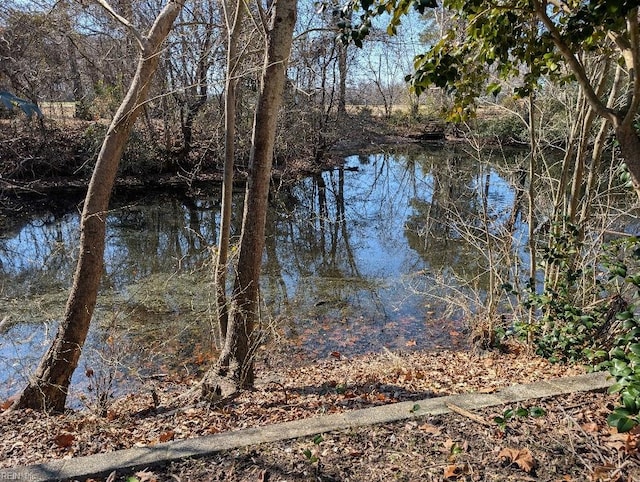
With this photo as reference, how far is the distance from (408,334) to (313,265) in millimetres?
3884

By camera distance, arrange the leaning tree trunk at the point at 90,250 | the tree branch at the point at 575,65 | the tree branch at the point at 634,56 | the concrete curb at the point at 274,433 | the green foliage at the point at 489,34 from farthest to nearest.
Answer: the leaning tree trunk at the point at 90,250 < the concrete curb at the point at 274,433 < the green foliage at the point at 489,34 < the tree branch at the point at 575,65 < the tree branch at the point at 634,56

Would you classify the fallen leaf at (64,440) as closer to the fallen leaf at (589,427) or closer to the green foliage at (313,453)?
the green foliage at (313,453)

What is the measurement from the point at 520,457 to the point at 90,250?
437 cm

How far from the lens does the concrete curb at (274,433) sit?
271 cm

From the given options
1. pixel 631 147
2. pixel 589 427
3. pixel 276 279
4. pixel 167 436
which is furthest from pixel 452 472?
pixel 276 279

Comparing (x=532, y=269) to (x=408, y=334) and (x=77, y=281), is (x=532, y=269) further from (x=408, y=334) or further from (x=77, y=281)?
(x=77, y=281)

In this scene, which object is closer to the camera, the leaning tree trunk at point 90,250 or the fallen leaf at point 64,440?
the fallen leaf at point 64,440

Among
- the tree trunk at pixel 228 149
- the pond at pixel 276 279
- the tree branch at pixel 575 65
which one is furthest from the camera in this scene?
the pond at pixel 276 279

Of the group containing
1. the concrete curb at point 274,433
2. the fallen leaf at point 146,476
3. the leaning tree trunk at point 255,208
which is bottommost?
the fallen leaf at point 146,476

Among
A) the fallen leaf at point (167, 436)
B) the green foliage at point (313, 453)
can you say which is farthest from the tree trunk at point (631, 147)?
the fallen leaf at point (167, 436)

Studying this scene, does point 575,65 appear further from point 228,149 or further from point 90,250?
point 90,250

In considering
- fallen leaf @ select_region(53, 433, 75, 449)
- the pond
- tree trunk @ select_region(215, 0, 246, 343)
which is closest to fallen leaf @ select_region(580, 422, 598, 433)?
the pond

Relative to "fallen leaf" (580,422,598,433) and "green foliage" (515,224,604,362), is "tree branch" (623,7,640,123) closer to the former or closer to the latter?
"fallen leaf" (580,422,598,433)

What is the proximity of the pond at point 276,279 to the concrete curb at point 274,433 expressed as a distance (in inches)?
61.0
